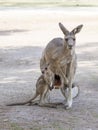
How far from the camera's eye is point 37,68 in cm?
1209

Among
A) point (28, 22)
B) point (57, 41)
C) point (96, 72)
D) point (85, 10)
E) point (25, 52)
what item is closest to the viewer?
point (57, 41)

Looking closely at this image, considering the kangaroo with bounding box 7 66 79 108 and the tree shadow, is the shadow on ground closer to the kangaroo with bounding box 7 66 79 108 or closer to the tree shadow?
the kangaroo with bounding box 7 66 79 108

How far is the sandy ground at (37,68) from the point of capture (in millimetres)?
6660

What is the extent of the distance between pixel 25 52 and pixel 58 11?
1105cm

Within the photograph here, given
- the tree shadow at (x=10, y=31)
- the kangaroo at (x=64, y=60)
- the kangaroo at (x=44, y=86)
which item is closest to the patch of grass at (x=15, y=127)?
the kangaroo at (x=44, y=86)

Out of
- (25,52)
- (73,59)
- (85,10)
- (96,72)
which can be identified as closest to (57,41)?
(73,59)

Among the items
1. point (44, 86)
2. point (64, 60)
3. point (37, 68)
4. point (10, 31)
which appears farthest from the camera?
point (10, 31)

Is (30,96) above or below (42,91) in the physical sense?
below

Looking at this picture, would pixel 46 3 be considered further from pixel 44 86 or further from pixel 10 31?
pixel 44 86

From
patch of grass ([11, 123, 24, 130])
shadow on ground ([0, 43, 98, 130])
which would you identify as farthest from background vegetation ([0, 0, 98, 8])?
patch of grass ([11, 123, 24, 130])

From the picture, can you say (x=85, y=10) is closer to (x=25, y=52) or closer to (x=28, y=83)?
(x=25, y=52)

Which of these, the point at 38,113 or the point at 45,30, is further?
the point at 45,30

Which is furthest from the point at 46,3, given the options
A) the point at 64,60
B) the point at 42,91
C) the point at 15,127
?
the point at 15,127

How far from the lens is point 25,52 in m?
14.8
